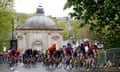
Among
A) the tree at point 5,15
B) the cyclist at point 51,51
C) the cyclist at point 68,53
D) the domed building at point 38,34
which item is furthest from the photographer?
the domed building at point 38,34

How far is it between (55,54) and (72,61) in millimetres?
4077

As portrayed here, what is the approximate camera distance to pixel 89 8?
2095cm

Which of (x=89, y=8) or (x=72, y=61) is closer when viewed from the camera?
(x=89, y=8)

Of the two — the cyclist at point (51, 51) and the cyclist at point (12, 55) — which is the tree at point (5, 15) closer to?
the cyclist at point (12, 55)

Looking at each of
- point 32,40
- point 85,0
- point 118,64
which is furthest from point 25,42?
point 85,0

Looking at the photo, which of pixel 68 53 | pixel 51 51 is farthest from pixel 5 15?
pixel 68 53

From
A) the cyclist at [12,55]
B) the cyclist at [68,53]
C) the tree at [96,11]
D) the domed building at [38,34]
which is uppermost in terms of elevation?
the tree at [96,11]

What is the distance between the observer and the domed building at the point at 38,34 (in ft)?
293

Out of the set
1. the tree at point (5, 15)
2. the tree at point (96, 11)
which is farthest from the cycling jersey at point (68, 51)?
the tree at point (5, 15)

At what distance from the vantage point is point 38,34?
3533 inches

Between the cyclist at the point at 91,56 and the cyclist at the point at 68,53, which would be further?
the cyclist at the point at 68,53

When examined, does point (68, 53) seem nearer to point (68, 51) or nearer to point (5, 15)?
point (68, 51)

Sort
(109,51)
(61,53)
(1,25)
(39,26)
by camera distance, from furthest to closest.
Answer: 1. (39,26)
2. (1,25)
3. (61,53)
4. (109,51)

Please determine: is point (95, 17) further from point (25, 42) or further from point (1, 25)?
point (25, 42)
